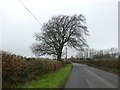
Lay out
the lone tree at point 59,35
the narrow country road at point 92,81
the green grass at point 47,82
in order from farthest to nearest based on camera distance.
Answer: the lone tree at point 59,35 → the narrow country road at point 92,81 → the green grass at point 47,82

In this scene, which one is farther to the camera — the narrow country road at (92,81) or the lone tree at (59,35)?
the lone tree at (59,35)

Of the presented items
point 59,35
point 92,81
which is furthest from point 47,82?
point 59,35

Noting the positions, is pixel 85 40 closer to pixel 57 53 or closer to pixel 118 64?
pixel 57 53

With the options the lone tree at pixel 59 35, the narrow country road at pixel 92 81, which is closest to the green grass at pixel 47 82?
the narrow country road at pixel 92 81

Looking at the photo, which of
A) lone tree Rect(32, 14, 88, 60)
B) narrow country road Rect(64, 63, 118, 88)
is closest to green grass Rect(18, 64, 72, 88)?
narrow country road Rect(64, 63, 118, 88)

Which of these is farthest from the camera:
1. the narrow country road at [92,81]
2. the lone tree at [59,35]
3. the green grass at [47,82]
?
A: the lone tree at [59,35]

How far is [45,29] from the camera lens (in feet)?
255

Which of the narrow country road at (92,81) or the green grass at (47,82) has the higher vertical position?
the green grass at (47,82)

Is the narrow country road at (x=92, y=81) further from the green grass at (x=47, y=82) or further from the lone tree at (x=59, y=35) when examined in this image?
the lone tree at (x=59, y=35)

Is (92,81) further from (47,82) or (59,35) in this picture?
(59,35)

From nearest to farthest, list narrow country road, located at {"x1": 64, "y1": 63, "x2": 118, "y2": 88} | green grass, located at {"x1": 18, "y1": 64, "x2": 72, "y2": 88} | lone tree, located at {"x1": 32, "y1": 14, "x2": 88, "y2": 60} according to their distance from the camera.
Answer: green grass, located at {"x1": 18, "y1": 64, "x2": 72, "y2": 88} → narrow country road, located at {"x1": 64, "y1": 63, "x2": 118, "y2": 88} → lone tree, located at {"x1": 32, "y1": 14, "x2": 88, "y2": 60}

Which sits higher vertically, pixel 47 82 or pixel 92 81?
pixel 47 82

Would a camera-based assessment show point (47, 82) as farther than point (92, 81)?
No

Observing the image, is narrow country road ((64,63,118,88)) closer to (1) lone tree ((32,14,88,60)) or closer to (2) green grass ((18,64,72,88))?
(2) green grass ((18,64,72,88))
